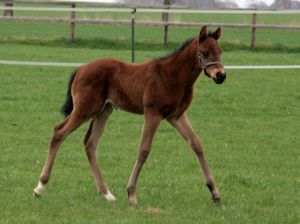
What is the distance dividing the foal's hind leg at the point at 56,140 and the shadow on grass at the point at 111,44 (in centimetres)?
1858

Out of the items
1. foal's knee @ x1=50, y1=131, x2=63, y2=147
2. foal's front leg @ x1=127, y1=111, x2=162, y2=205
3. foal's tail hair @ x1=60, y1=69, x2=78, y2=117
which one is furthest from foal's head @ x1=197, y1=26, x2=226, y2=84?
foal's knee @ x1=50, y1=131, x2=63, y2=147

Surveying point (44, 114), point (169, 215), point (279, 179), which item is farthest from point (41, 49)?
point (169, 215)

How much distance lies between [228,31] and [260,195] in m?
33.1

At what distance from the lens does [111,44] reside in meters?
26.8

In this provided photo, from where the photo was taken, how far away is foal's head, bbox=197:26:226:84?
271 inches

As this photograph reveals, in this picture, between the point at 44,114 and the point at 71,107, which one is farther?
the point at 44,114

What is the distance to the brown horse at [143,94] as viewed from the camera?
7.11 m

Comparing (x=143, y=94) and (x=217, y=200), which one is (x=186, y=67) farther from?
(x=217, y=200)

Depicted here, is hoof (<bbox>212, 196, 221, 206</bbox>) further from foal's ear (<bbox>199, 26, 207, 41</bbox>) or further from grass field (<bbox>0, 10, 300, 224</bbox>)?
foal's ear (<bbox>199, 26, 207, 41</bbox>)

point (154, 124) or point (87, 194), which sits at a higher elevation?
point (154, 124)

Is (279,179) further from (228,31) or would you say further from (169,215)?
(228,31)

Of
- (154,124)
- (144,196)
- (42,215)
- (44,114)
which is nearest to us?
(42,215)

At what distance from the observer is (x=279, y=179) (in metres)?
8.65

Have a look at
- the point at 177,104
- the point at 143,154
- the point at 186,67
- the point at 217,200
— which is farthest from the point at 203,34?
the point at 217,200
